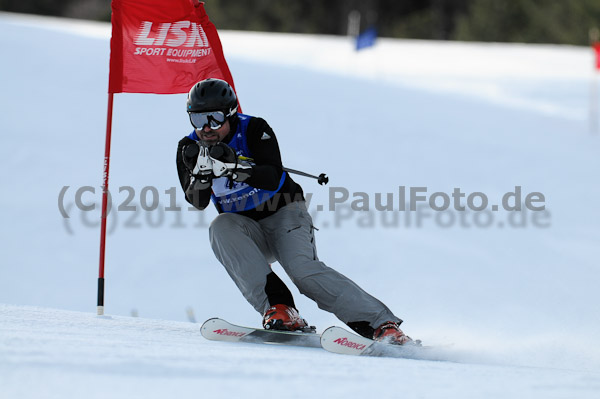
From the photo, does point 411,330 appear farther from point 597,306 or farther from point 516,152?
point 516,152

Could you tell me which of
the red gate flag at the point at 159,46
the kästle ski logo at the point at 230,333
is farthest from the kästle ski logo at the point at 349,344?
the red gate flag at the point at 159,46

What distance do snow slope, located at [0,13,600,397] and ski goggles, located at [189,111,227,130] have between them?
1054 millimetres

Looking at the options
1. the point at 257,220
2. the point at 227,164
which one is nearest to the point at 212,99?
the point at 227,164

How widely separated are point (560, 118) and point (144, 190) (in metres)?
8.21

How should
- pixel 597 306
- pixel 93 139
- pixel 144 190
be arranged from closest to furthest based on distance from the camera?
pixel 597 306
pixel 144 190
pixel 93 139

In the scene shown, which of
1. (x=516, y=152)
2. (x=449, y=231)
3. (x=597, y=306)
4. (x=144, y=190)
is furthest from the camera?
(x=516, y=152)

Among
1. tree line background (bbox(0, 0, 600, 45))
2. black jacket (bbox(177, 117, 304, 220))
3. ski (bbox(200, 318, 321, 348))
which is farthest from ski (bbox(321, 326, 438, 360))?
tree line background (bbox(0, 0, 600, 45))

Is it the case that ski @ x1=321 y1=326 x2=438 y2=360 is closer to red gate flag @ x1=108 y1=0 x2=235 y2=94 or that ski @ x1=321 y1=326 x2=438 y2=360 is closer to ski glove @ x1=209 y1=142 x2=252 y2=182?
ski glove @ x1=209 y1=142 x2=252 y2=182

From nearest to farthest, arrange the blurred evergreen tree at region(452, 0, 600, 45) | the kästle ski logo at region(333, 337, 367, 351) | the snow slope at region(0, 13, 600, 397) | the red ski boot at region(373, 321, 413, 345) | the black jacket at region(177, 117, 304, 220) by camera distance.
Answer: the snow slope at region(0, 13, 600, 397), the kästle ski logo at region(333, 337, 367, 351), the red ski boot at region(373, 321, 413, 345), the black jacket at region(177, 117, 304, 220), the blurred evergreen tree at region(452, 0, 600, 45)

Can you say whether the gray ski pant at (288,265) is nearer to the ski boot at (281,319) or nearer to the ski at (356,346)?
the ski boot at (281,319)

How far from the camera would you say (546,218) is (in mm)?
8727

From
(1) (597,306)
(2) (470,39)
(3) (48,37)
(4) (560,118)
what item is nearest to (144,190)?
(1) (597,306)

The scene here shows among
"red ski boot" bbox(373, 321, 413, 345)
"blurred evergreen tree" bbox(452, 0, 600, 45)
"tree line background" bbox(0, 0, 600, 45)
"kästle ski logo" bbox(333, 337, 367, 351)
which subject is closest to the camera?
"kästle ski logo" bbox(333, 337, 367, 351)

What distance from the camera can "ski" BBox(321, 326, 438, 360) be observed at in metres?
3.72
